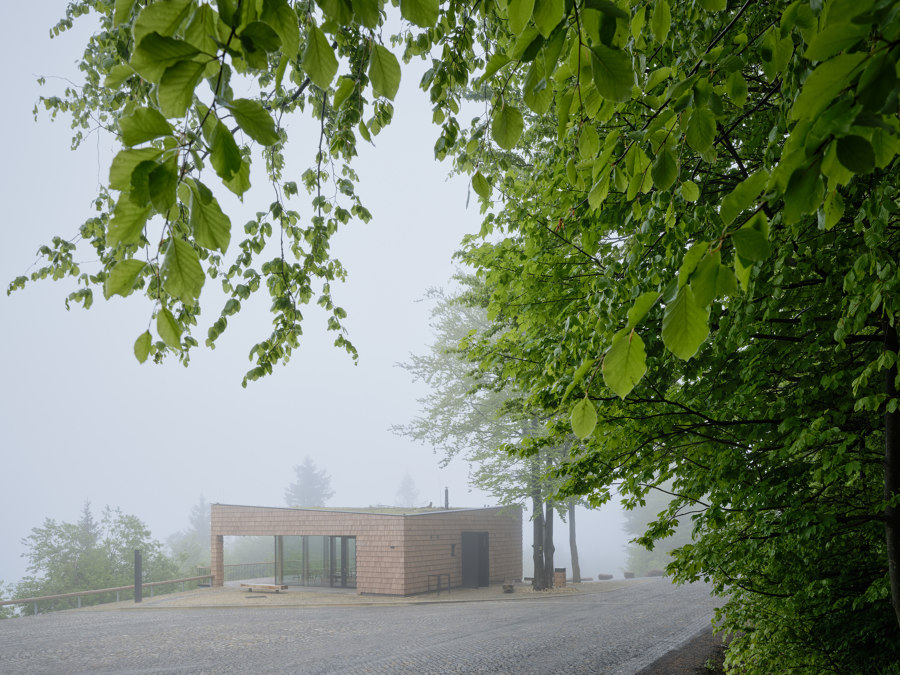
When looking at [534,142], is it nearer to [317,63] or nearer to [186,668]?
[317,63]

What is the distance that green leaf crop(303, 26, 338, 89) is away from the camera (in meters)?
1.07

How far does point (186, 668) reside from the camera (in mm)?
10945

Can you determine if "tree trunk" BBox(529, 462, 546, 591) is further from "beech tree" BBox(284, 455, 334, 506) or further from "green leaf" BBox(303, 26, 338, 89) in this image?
"beech tree" BBox(284, 455, 334, 506)

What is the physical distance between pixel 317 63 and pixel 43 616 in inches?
1078

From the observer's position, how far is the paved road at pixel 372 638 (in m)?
10.5

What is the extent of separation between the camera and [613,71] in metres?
1.22

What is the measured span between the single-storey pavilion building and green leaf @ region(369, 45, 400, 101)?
80.1ft

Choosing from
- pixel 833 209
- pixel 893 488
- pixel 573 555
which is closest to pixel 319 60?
pixel 833 209

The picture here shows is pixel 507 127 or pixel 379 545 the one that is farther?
pixel 379 545

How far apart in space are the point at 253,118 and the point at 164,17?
0.61ft

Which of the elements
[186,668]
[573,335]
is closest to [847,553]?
[573,335]

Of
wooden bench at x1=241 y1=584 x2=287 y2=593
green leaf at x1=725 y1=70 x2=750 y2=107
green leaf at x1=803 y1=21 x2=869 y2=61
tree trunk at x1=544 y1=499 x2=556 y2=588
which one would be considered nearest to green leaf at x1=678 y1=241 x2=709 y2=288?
green leaf at x1=803 y1=21 x2=869 y2=61

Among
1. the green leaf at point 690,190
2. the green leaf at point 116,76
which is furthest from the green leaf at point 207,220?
the green leaf at point 690,190

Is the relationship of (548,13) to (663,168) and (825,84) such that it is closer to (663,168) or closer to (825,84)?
(825,84)
